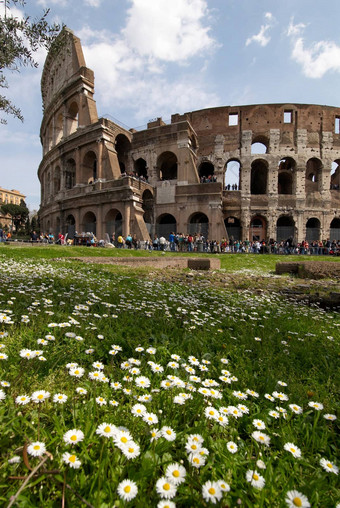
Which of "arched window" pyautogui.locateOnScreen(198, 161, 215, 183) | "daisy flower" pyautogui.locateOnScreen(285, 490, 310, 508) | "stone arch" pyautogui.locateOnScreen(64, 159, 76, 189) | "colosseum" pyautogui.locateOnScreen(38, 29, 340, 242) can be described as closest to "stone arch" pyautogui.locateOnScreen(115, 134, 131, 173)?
"colosseum" pyautogui.locateOnScreen(38, 29, 340, 242)

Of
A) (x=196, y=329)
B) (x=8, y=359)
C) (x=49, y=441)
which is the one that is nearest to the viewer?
(x=49, y=441)

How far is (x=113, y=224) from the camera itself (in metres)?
23.6

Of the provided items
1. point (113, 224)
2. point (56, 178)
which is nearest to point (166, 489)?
point (113, 224)

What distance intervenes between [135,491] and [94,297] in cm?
315

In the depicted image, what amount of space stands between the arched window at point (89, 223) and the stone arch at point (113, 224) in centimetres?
202

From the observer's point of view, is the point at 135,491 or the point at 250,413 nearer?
the point at 135,491

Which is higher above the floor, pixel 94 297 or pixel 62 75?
pixel 62 75

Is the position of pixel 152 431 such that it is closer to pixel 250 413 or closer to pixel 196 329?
pixel 250 413

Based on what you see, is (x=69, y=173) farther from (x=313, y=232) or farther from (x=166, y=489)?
(x=166, y=489)

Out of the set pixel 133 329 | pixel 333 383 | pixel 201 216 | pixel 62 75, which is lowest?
pixel 333 383

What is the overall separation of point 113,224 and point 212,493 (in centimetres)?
2364

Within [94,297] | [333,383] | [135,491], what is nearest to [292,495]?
[135,491]

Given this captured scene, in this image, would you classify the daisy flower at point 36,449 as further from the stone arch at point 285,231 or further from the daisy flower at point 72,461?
the stone arch at point 285,231

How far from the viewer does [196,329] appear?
3.02m
